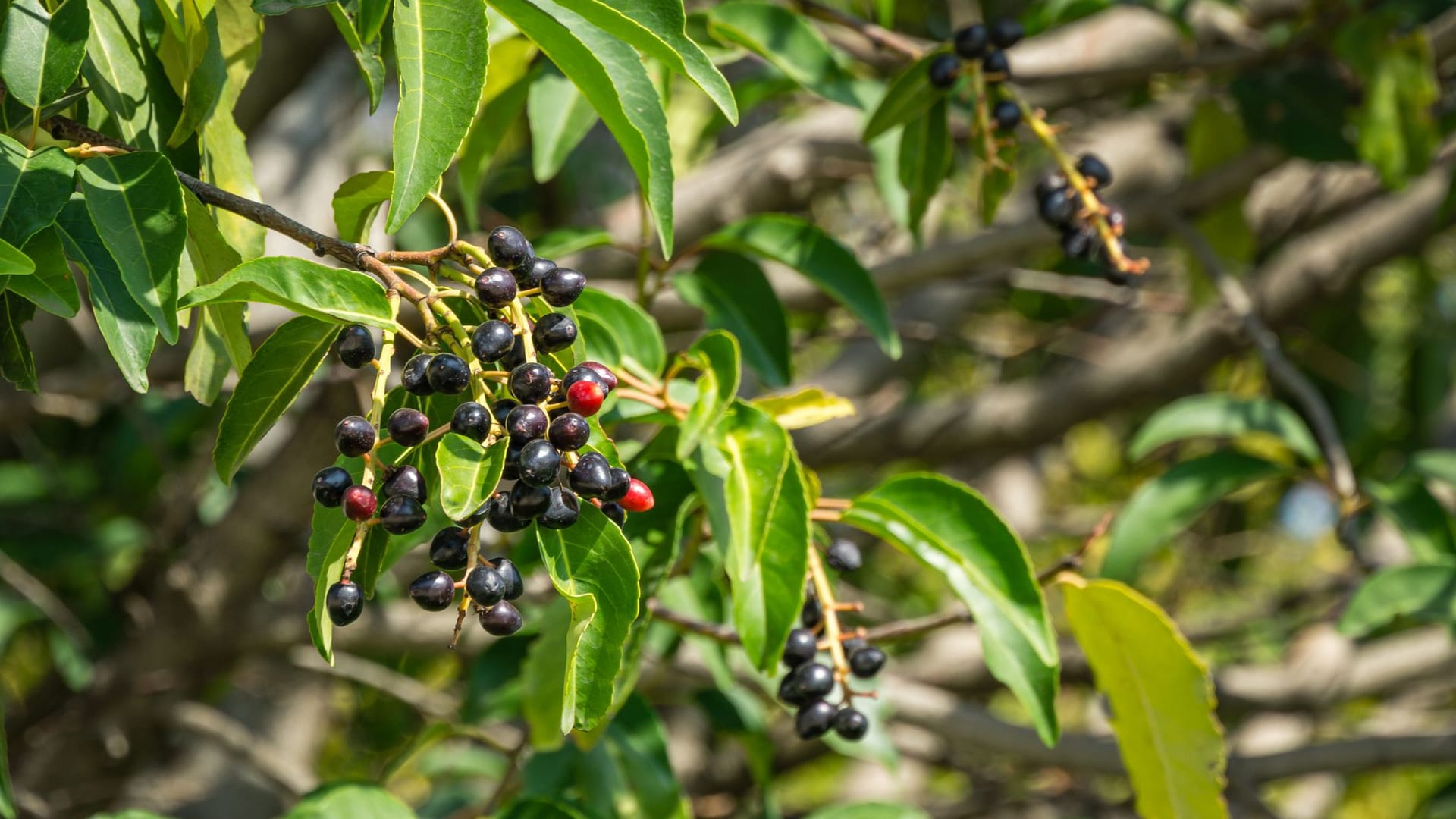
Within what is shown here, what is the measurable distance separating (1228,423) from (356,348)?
156 cm

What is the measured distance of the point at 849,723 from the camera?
3.82 feet

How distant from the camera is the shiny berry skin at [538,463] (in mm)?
739

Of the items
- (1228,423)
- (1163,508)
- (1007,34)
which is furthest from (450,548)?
(1228,423)

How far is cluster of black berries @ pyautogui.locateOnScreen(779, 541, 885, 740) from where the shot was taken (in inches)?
44.4

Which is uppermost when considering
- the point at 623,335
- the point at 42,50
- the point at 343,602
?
the point at 623,335

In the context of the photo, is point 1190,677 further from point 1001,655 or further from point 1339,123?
point 1339,123

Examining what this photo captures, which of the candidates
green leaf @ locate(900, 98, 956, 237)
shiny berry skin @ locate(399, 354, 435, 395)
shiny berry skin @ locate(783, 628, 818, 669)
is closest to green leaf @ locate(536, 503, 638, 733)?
shiny berry skin @ locate(399, 354, 435, 395)

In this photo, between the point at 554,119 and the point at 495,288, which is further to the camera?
the point at 554,119

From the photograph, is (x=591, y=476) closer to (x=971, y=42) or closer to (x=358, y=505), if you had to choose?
(x=358, y=505)

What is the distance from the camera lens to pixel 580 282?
0.82 meters

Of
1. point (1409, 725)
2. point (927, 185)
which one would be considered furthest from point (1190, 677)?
point (1409, 725)

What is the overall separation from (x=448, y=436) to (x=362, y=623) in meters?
1.53

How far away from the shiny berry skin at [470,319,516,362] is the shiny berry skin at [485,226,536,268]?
57 mm

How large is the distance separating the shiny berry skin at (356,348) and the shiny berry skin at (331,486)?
72mm
